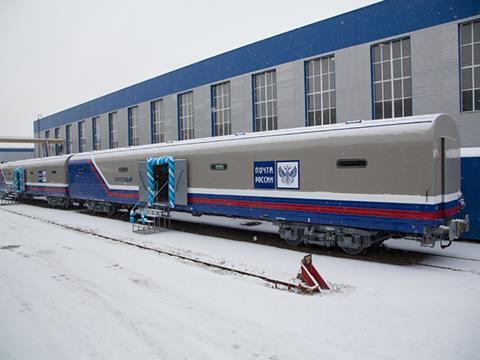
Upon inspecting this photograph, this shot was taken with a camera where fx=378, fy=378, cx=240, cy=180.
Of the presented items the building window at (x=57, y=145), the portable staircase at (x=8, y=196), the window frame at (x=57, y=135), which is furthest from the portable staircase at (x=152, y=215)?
the window frame at (x=57, y=135)

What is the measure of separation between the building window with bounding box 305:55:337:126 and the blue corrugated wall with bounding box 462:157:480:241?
297 inches

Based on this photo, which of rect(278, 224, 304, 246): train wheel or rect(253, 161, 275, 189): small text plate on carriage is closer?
rect(278, 224, 304, 246): train wheel

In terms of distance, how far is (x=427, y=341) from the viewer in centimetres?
568

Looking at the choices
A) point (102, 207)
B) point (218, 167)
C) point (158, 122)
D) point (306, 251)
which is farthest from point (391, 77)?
point (158, 122)

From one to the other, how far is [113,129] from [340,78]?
26.1m

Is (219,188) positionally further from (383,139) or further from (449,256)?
(449,256)

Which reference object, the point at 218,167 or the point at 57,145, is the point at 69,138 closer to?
the point at 57,145

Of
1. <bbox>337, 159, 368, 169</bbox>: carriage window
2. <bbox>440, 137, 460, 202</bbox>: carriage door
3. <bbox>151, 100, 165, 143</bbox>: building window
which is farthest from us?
<bbox>151, 100, 165, 143</bbox>: building window

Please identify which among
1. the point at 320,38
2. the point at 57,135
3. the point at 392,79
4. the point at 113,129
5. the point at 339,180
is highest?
the point at 320,38

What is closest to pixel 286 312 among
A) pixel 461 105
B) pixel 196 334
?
pixel 196 334

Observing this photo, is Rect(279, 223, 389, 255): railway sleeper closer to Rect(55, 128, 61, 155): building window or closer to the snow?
the snow

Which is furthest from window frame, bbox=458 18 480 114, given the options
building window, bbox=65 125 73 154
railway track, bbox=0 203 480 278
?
building window, bbox=65 125 73 154

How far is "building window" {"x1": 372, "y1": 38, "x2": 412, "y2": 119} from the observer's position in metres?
17.3

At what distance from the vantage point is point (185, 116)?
29250mm
